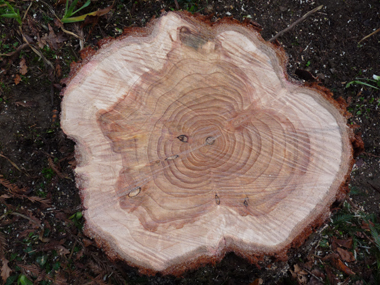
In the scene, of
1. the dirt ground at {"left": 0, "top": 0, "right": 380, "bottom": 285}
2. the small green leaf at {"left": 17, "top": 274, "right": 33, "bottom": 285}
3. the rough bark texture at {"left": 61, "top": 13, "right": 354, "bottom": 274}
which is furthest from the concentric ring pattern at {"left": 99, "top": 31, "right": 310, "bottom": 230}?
the small green leaf at {"left": 17, "top": 274, "right": 33, "bottom": 285}

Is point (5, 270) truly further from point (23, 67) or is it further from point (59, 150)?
point (23, 67)

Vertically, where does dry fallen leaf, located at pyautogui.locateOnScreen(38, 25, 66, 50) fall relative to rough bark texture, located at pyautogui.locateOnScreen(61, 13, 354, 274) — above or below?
below

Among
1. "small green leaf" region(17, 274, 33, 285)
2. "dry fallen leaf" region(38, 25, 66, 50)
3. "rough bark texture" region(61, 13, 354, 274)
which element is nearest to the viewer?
"rough bark texture" region(61, 13, 354, 274)

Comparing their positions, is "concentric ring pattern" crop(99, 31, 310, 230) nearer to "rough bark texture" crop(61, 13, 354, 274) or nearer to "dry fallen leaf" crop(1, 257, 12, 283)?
"rough bark texture" crop(61, 13, 354, 274)

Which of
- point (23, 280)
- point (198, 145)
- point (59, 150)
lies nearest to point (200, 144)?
point (198, 145)

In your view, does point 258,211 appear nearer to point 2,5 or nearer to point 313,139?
point 313,139

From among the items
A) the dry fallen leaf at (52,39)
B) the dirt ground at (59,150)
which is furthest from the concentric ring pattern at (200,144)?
the dry fallen leaf at (52,39)

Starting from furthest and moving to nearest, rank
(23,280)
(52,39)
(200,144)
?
1. (52,39)
2. (23,280)
3. (200,144)
